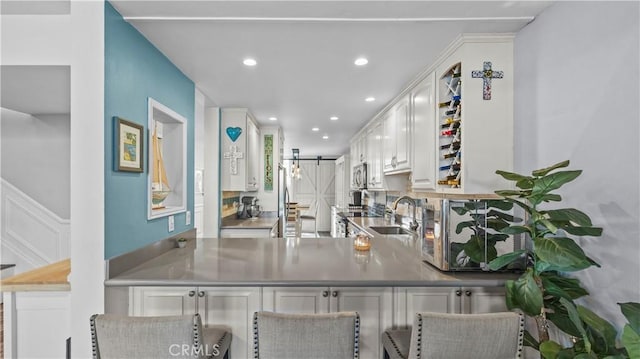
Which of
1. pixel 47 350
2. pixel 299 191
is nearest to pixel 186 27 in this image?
pixel 47 350

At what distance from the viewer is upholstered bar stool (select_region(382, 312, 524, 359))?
3.88 feet

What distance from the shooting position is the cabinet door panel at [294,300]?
160 cm

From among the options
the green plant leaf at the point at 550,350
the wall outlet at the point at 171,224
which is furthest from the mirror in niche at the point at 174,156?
the green plant leaf at the point at 550,350

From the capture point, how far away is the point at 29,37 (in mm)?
1760

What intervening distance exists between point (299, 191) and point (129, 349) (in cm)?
859

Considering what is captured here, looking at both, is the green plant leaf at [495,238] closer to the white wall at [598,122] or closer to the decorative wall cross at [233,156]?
the white wall at [598,122]

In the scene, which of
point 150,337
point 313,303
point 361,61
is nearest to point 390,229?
point 361,61

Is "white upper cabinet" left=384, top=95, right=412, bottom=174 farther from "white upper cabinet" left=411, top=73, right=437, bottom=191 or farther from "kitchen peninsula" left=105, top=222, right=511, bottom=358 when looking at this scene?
"kitchen peninsula" left=105, top=222, right=511, bottom=358

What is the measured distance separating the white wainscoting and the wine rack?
400cm

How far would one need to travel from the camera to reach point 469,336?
46.6 inches

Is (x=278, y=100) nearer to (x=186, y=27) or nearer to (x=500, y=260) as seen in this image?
(x=186, y=27)

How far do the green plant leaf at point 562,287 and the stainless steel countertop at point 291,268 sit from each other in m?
0.26

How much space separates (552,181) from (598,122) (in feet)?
1.33

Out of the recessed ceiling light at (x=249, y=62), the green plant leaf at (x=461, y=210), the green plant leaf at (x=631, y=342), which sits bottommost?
the green plant leaf at (x=631, y=342)
